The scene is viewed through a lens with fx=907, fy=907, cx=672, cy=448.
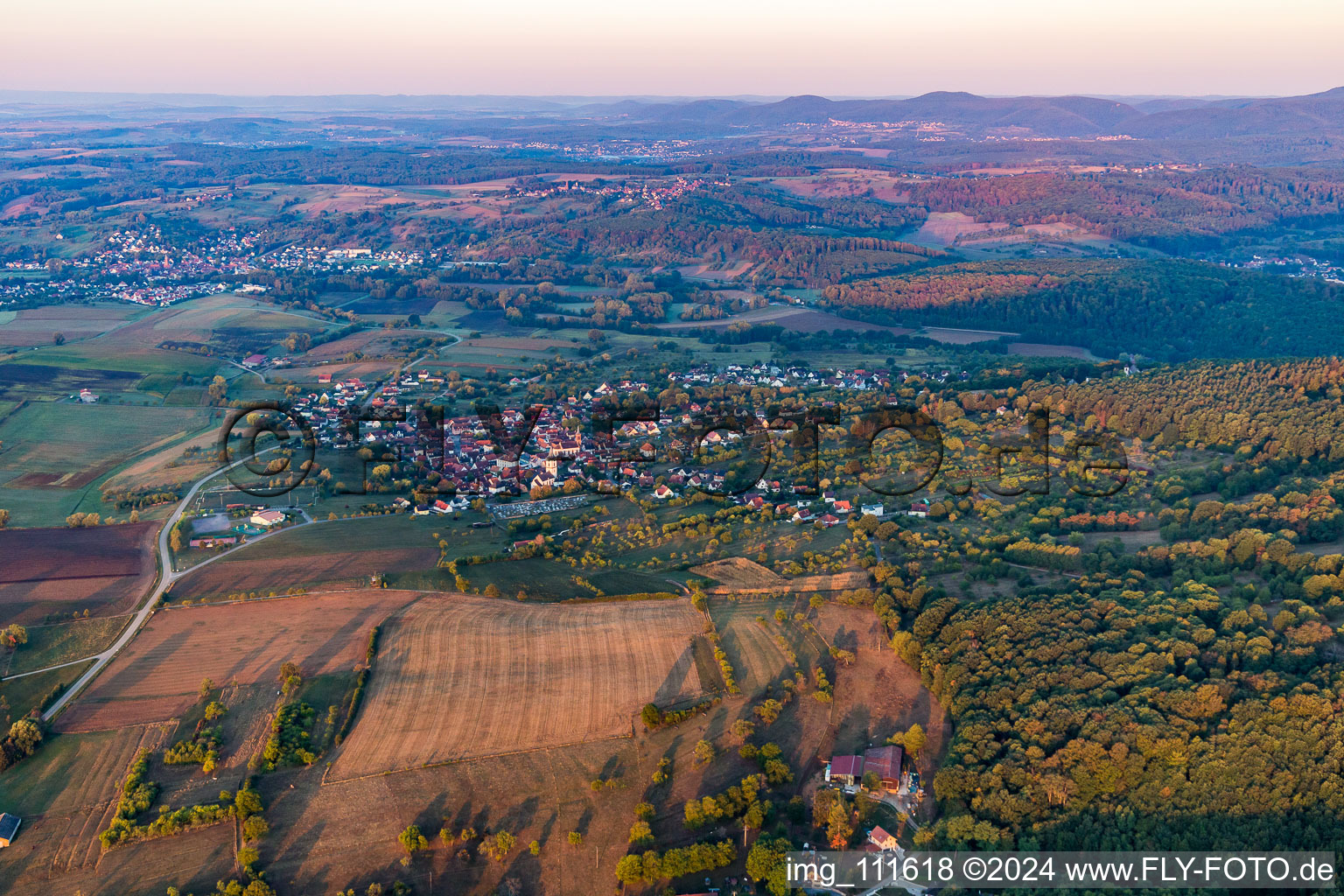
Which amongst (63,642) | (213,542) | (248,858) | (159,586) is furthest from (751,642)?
(213,542)

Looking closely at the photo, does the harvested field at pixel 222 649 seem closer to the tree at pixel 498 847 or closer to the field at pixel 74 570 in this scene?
the field at pixel 74 570

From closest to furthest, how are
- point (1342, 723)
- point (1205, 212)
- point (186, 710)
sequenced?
1. point (1342, 723)
2. point (186, 710)
3. point (1205, 212)

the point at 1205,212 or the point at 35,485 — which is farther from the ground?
the point at 1205,212

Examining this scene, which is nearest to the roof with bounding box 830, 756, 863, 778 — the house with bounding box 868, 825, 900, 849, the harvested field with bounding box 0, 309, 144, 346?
the house with bounding box 868, 825, 900, 849

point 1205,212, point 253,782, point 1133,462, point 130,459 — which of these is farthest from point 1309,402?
point 1205,212

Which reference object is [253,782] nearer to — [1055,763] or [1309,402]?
[1055,763]

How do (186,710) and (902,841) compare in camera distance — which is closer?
(902,841)

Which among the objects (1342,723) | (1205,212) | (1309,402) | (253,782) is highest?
(1205,212)

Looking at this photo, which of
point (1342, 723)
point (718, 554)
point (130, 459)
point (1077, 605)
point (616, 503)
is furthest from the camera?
point (130, 459)
